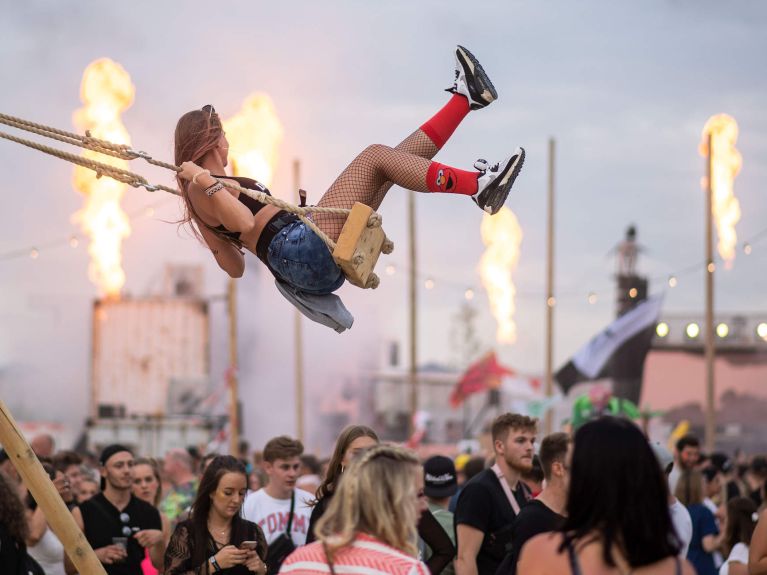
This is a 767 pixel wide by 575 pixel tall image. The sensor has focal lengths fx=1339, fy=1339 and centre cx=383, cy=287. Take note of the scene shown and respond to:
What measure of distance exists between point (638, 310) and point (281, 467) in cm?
1988

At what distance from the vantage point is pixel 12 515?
6777 mm

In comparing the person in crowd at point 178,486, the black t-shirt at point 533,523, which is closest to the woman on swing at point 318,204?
the black t-shirt at point 533,523

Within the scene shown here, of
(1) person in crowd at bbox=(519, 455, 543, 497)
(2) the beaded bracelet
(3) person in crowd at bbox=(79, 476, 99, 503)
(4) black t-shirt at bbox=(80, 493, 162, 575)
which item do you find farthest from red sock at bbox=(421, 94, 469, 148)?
(3) person in crowd at bbox=(79, 476, 99, 503)

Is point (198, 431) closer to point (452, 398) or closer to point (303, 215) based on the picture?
point (452, 398)

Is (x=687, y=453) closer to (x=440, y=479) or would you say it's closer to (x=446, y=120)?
(x=440, y=479)

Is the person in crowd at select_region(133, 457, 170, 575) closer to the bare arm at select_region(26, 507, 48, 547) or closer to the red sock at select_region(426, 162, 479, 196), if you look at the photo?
the bare arm at select_region(26, 507, 48, 547)

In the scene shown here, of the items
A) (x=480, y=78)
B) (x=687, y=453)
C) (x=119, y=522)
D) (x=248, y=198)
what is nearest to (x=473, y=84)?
(x=480, y=78)

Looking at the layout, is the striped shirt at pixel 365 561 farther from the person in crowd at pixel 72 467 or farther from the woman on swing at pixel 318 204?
the person in crowd at pixel 72 467

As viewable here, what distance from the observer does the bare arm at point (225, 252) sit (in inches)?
249

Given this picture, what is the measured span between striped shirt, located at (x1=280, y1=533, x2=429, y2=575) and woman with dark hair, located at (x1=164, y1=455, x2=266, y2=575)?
2390 mm

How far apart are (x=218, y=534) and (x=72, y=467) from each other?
3.96 metres

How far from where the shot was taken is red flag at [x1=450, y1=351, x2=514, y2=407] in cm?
4781

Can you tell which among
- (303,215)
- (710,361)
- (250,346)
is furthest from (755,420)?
(303,215)

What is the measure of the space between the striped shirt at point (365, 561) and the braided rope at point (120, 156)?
1860mm
